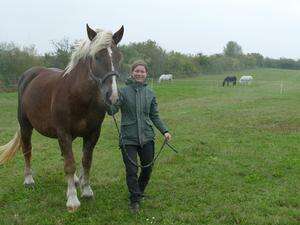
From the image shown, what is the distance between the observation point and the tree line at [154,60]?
124ft

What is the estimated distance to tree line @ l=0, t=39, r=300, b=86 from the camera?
1483 inches

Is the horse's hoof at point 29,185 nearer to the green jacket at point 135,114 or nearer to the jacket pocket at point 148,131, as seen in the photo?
the green jacket at point 135,114

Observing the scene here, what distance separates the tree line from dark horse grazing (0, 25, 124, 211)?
15.4 inches

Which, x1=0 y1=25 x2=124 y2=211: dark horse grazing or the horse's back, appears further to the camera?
the horse's back

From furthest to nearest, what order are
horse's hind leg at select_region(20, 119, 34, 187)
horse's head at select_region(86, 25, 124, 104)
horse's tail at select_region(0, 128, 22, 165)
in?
horse's tail at select_region(0, 128, 22, 165), horse's hind leg at select_region(20, 119, 34, 187), horse's head at select_region(86, 25, 124, 104)

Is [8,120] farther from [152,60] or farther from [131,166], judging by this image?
[152,60]

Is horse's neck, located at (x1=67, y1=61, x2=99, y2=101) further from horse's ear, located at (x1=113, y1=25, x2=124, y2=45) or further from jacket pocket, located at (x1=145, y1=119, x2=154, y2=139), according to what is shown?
jacket pocket, located at (x1=145, y1=119, x2=154, y2=139)

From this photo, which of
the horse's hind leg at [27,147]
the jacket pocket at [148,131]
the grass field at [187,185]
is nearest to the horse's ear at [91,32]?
the jacket pocket at [148,131]

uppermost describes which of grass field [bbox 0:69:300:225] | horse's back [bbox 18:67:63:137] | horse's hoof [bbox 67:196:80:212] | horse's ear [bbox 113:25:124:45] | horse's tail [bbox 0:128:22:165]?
horse's ear [bbox 113:25:124:45]

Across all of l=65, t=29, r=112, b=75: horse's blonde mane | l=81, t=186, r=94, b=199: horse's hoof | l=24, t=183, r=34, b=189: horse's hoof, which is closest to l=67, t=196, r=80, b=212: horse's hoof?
l=81, t=186, r=94, b=199: horse's hoof

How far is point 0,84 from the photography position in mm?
35500

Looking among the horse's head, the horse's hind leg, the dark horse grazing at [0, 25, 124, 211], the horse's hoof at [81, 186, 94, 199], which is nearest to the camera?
the horse's head

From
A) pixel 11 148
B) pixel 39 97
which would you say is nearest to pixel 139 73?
pixel 39 97

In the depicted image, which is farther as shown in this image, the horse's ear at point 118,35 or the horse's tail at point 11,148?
the horse's tail at point 11,148
